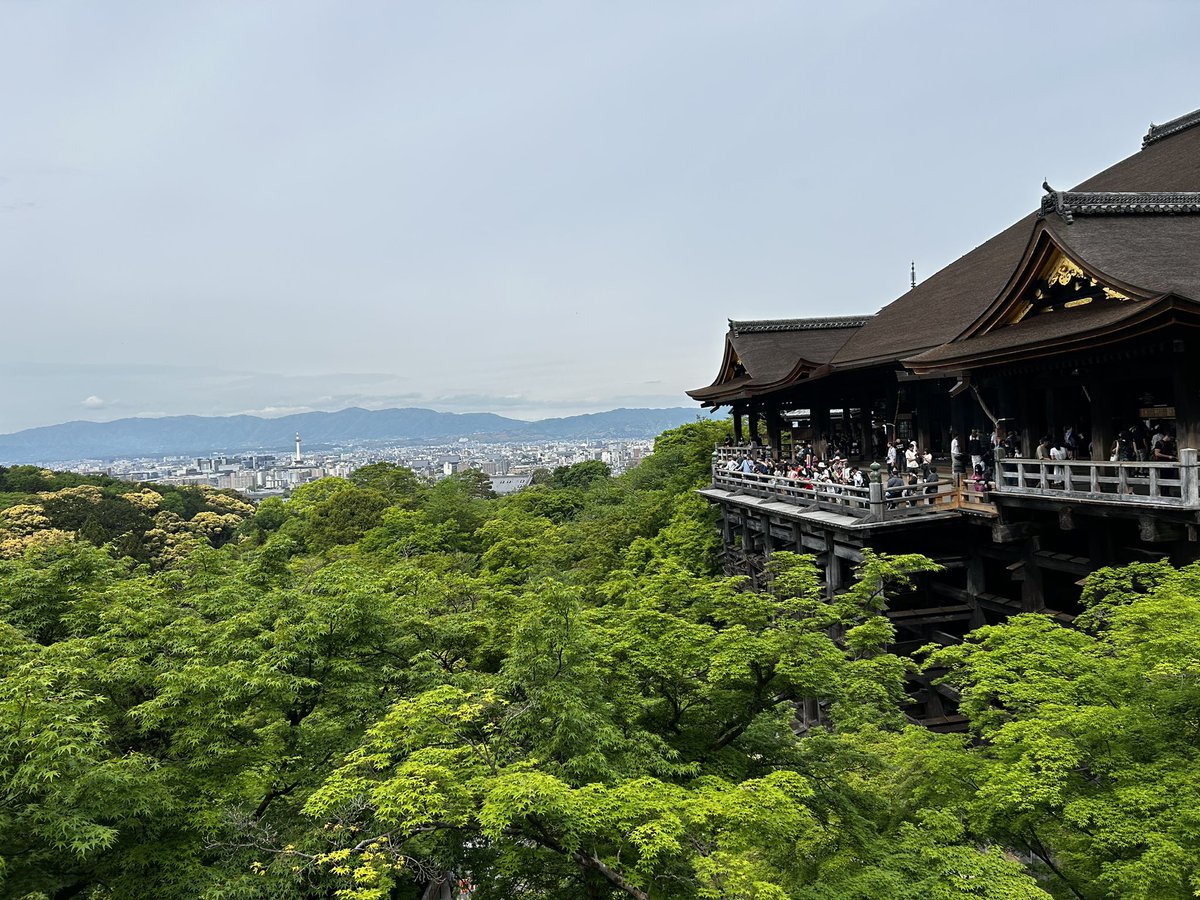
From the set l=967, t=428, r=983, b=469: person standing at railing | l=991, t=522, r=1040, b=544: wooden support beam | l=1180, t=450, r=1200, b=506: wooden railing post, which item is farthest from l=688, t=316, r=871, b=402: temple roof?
l=1180, t=450, r=1200, b=506: wooden railing post

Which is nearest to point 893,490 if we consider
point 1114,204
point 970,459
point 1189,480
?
point 970,459

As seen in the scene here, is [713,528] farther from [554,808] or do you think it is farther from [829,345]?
[554,808]

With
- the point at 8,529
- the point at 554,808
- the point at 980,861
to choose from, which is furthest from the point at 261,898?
the point at 8,529

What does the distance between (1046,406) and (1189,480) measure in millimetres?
4932

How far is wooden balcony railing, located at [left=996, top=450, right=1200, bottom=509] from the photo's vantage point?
34.1 ft

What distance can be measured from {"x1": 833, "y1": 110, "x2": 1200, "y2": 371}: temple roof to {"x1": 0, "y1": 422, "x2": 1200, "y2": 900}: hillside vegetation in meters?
7.40

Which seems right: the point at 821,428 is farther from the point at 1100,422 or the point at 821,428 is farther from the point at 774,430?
the point at 1100,422

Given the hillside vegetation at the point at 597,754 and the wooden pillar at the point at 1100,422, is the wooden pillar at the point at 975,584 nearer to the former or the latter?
the wooden pillar at the point at 1100,422

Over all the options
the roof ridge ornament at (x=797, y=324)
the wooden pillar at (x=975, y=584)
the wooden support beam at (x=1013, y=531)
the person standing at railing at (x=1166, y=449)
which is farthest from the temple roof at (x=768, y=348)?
the person standing at railing at (x=1166, y=449)

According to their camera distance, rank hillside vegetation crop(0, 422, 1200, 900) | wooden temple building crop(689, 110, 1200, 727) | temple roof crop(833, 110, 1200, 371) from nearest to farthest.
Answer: hillside vegetation crop(0, 422, 1200, 900) → wooden temple building crop(689, 110, 1200, 727) → temple roof crop(833, 110, 1200, 371)

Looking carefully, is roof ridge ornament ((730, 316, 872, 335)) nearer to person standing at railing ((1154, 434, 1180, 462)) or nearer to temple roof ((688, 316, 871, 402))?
temple roof ((688, 316, 871, 402))

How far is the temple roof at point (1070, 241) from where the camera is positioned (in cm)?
1361

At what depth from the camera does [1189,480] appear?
10352 mm

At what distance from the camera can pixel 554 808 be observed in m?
6.39
